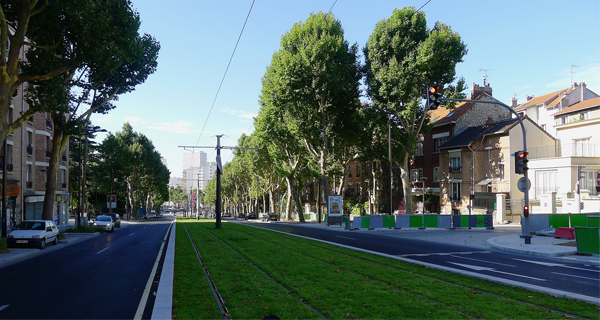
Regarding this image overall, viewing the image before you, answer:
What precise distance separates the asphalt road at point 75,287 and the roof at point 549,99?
57111 millimetres

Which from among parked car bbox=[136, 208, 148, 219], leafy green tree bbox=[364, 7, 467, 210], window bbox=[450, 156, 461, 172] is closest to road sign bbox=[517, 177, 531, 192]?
leafy green tree bbox=[364, 7, 467, 210]

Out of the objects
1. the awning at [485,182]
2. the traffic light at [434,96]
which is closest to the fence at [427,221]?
the awning at [485,182]

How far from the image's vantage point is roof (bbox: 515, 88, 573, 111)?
5401cm

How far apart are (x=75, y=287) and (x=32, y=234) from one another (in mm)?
12488

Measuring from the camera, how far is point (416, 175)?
51.3m

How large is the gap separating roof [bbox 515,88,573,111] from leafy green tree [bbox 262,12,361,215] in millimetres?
31025

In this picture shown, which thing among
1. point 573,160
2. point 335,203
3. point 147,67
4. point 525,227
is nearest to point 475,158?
point 573,160

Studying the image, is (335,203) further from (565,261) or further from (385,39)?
(565,261)

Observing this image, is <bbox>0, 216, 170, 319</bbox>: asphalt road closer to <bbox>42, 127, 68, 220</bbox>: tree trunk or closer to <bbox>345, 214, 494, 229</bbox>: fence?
<bbox>42, 127, 68, 220</bbox>: tree trunk

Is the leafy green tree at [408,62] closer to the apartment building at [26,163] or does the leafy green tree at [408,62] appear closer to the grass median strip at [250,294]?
the grass median strip at [250,294]

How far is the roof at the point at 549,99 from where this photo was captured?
54.0 meters

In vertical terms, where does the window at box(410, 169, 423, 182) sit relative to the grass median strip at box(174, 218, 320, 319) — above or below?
above

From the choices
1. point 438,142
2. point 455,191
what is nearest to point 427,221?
point 455,191

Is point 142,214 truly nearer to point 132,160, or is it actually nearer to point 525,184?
point 132,160
